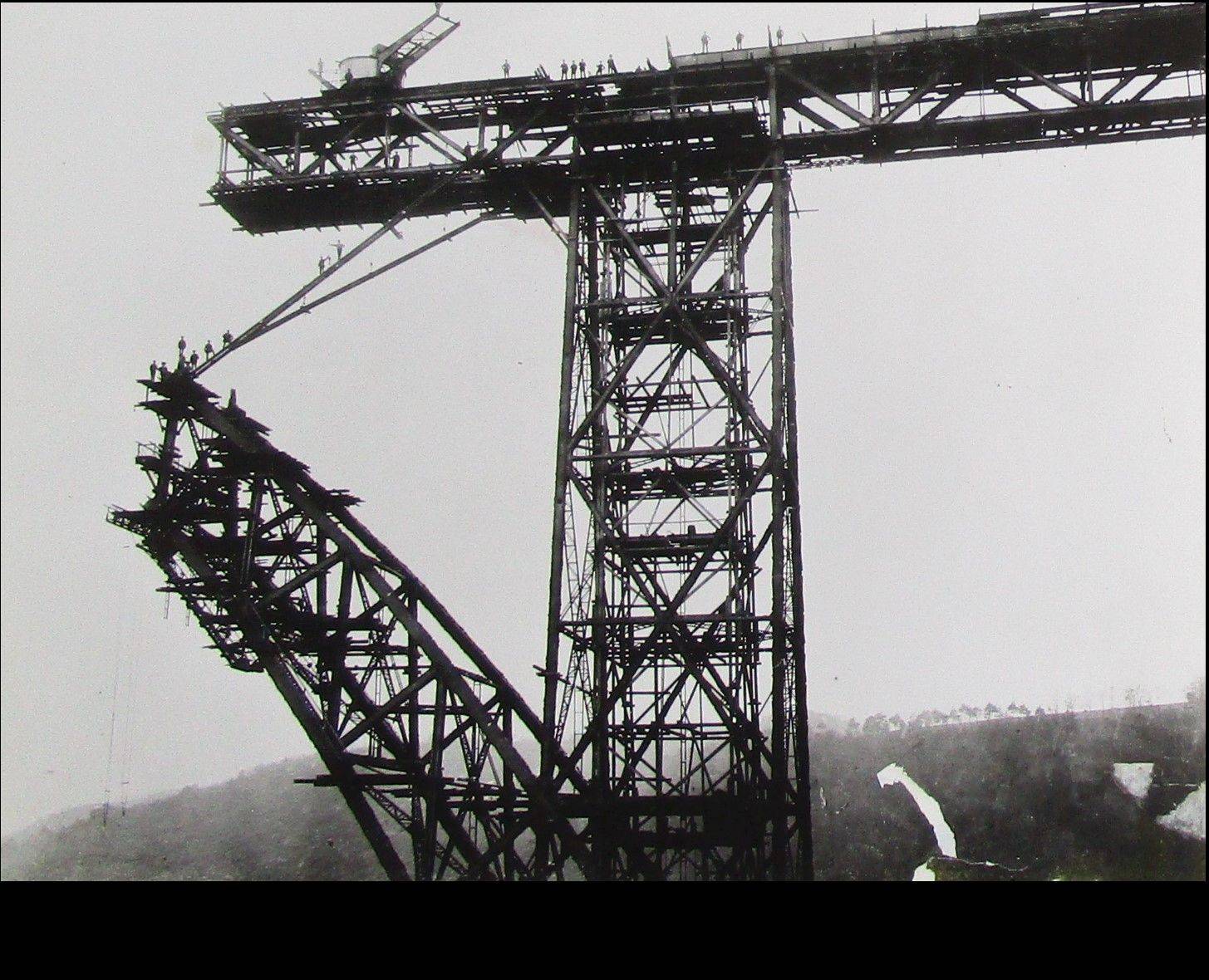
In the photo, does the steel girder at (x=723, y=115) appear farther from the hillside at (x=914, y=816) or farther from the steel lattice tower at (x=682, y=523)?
the hillside at (x=914, y=816)

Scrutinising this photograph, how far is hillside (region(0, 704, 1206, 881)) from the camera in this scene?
21.4 metres

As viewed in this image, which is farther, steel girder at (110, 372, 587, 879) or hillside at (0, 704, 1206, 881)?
hillside at (0, 704, 1206, 881)

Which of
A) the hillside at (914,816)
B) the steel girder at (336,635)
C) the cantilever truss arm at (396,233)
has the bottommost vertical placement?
the hillside at (914,816)

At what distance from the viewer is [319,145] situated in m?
18.5

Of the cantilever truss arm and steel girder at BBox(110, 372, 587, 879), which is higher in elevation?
the cantilever truss arm

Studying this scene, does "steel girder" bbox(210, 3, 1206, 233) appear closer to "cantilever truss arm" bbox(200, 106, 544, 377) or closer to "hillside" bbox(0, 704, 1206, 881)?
"cantilever truss arm" bbox(200, 106, 544, 377)

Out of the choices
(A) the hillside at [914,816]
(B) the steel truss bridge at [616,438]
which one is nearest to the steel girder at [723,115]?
(B) the steel truss bridge at [616,438]

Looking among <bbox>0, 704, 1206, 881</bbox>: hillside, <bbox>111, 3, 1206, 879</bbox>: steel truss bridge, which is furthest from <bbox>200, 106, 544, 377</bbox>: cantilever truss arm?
<bbox>0, 704, 1206, 881</bbox>: hillside

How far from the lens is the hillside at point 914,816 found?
2142 centimetres

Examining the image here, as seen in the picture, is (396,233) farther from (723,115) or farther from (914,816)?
(914,816)

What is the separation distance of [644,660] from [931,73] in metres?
9.19

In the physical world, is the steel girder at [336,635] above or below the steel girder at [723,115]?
below
